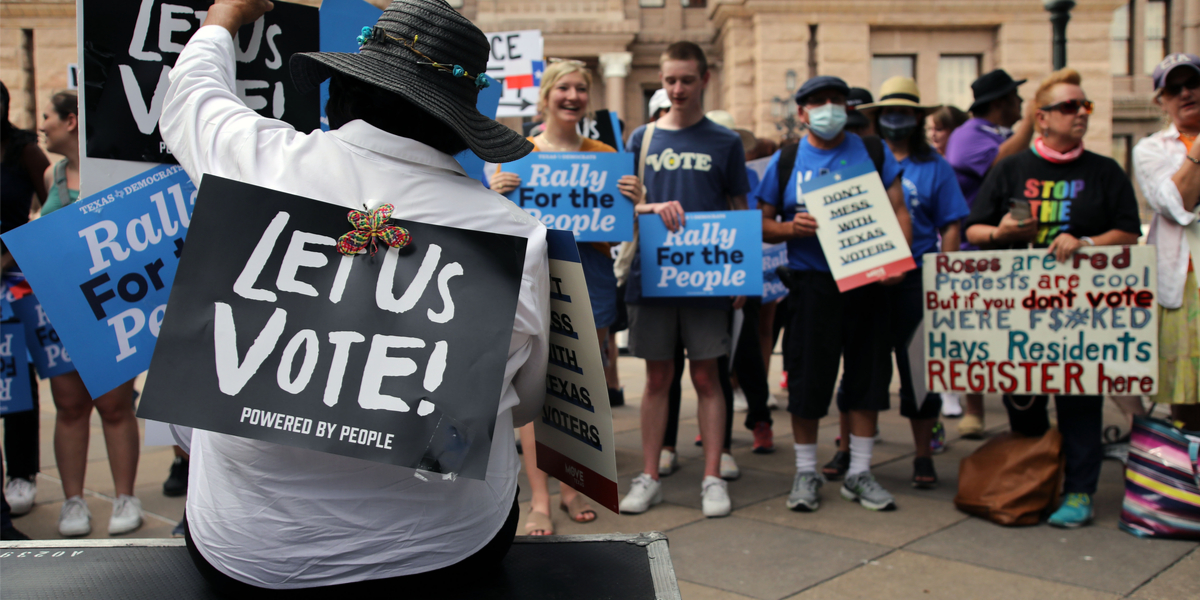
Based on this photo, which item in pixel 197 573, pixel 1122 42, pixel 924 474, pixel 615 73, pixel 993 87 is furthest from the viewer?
pixel 1122 42

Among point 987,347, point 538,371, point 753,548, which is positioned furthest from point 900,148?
point 538,371

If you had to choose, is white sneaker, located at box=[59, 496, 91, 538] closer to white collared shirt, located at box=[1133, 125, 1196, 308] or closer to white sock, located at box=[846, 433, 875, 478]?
white sock, located at box=[846, 433, 875, 478]

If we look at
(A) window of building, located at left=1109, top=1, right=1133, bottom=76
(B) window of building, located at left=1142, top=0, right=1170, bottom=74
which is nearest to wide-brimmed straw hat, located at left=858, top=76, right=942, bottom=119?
(A) window of building, located at left=1109, top=1, right=1133, bottom=76

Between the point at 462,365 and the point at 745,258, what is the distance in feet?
9.19

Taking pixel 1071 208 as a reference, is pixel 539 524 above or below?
below

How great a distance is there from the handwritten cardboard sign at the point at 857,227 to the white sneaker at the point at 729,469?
1344mm

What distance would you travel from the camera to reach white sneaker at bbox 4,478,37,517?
175 inches

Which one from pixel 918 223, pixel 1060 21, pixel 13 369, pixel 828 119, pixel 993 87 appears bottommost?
pixel 13 369

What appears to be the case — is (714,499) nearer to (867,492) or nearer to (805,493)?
(805,493)

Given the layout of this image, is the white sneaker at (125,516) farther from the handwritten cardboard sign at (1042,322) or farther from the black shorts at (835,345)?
the handwritten cardboard sign at (1042,322)

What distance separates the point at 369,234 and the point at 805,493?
3166 mm

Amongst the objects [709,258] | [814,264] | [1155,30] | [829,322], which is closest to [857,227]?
[814,264]

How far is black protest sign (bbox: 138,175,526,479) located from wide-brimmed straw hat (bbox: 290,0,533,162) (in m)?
0.28

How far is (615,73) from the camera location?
25.0m
